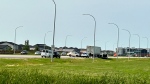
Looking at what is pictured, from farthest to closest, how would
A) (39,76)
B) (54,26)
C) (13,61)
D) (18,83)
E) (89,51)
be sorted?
(89,51), (54,26), (13,61), (39,76), (18,83)

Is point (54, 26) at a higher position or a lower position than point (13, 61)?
higher

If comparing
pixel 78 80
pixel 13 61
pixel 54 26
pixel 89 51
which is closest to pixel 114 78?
pixel 78 80

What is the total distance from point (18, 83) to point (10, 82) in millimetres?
396

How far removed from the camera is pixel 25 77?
17.3 m

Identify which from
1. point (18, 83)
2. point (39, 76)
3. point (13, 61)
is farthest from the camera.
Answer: point (13, 61)

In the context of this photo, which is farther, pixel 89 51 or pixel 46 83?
pixel 89 51

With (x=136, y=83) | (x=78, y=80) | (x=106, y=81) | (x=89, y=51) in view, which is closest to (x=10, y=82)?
(x=78, y=80)

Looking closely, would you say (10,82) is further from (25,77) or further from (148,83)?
(148,83)

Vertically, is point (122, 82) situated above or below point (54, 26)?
below

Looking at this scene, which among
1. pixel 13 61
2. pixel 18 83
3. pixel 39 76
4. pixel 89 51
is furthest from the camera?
pixel 89 51

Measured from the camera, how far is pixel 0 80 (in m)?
16.9

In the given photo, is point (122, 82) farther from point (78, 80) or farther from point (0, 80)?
point (0, 80)

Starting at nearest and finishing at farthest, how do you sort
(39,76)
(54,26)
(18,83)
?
(18,83) < (39,76) < (54,26)

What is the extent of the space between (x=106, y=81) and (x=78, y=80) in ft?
4.37
